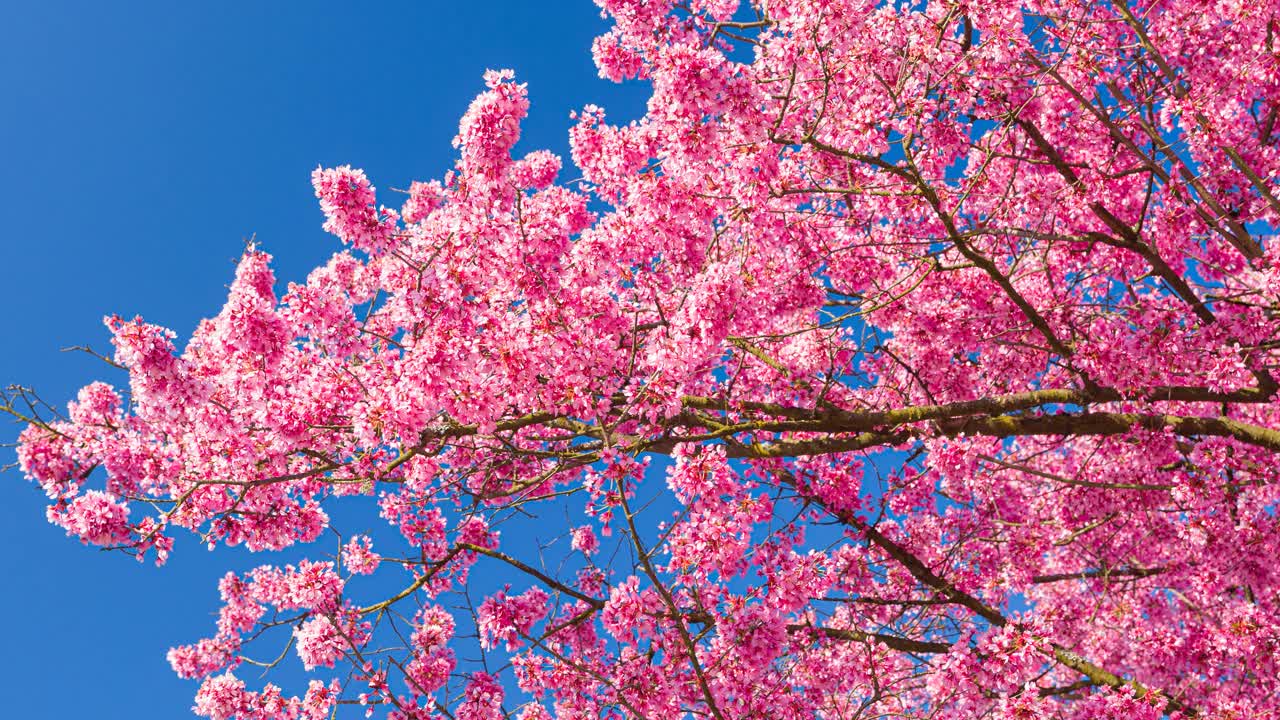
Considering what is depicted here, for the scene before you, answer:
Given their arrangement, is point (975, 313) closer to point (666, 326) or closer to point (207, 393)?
point (666, 326)

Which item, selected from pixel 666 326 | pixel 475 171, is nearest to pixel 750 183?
pixel 666 326

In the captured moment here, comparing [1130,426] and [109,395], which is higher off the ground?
[109,395]

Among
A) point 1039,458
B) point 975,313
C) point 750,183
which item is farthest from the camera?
point 1039,458

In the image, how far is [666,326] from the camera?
25.2ft

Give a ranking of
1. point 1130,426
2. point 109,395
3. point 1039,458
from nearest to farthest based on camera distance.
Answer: point 109,395, point 1130,426, point 1039,458

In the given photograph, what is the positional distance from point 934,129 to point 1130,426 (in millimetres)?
3696

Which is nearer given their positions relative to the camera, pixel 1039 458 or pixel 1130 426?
pixel 1130 426

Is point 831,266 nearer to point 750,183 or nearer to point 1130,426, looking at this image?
point 750,183

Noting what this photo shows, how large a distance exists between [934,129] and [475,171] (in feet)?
15.0

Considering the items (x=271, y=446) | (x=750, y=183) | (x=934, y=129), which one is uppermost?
(x=934, y=129)

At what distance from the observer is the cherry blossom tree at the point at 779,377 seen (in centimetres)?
787

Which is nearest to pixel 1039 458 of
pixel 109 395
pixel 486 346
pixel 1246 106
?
pixel 1246 106

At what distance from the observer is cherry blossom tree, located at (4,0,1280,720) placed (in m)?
7.87

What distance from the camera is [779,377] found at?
35.2 ft
